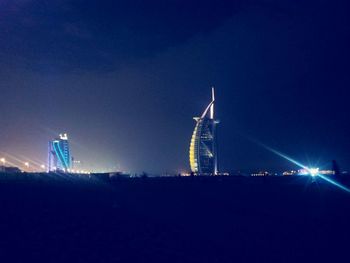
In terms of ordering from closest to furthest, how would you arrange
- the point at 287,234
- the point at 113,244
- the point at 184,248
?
the point at 184,248
the point at 113,244
the point at 287,234

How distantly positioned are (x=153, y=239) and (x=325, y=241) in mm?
15095

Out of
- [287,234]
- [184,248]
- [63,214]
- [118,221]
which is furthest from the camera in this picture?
[63,214]

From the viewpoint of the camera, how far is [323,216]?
56594 mm

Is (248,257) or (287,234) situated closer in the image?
(248,257)

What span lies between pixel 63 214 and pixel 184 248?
3494 cm

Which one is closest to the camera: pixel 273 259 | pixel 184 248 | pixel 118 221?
pixel 273 259

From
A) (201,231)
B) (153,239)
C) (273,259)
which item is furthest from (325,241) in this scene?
(153,239)

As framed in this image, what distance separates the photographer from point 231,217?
57781 mm

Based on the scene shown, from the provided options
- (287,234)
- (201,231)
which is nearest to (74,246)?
(201,231)

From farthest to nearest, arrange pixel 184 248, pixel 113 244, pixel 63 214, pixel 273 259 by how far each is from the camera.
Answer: pixel 63 214
pixel 113 244
pixel 184 248
pixel 273 259

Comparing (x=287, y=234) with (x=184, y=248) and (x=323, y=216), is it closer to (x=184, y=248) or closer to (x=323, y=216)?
(x=184, y=248)

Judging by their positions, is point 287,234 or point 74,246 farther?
point 287,234

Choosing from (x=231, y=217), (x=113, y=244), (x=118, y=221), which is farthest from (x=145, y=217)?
(x=113, y=244)

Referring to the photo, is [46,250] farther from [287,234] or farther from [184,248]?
[287,234]
